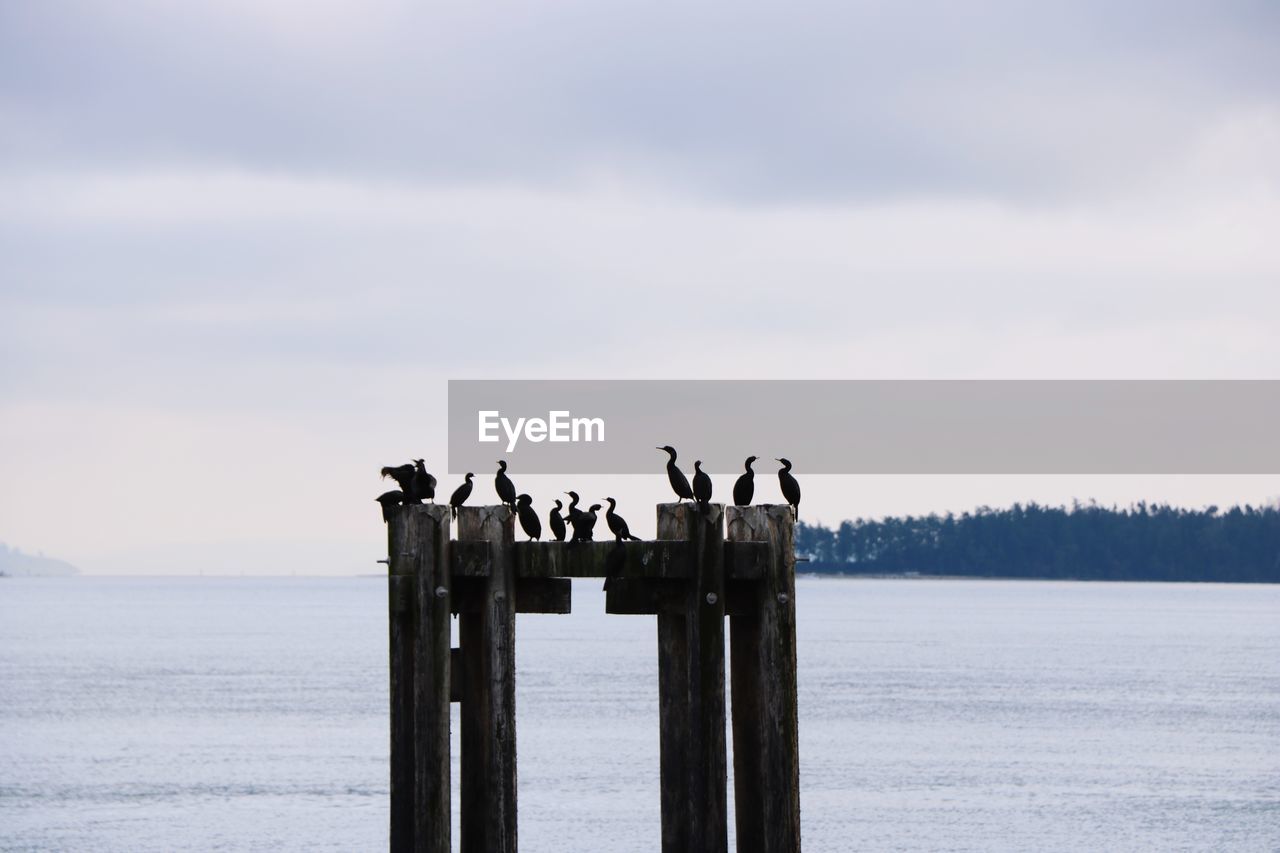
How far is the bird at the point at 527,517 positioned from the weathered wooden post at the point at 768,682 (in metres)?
1.93

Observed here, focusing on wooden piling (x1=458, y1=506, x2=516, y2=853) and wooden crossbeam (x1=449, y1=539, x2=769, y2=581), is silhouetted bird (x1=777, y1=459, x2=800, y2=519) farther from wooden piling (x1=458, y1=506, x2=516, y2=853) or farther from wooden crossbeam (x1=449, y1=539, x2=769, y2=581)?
wooden piling (x1=458, y1=506, x2=516, y2=853)

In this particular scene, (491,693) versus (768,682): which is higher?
(768,682)

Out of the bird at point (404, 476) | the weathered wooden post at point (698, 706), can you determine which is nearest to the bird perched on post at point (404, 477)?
the bird at point (404, 476)

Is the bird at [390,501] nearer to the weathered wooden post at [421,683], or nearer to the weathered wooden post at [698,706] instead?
the weathered wooden post at [421,683]

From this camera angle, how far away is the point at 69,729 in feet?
229

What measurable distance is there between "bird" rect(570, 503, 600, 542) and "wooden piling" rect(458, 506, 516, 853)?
53cm

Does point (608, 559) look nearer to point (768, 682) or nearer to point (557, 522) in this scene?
point (557, 522)

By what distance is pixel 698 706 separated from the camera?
13703 mm

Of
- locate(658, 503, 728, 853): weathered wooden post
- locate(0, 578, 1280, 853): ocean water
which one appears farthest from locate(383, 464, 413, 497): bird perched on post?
locate(0, 578, 1280, 853): ocean water

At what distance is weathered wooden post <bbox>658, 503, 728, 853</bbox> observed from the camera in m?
13.6

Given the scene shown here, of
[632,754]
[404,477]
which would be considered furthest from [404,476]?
[632,754]

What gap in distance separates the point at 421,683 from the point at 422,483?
65.4 inches

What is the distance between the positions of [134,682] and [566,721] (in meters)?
39.2

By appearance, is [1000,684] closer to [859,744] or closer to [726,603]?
[859,744]
